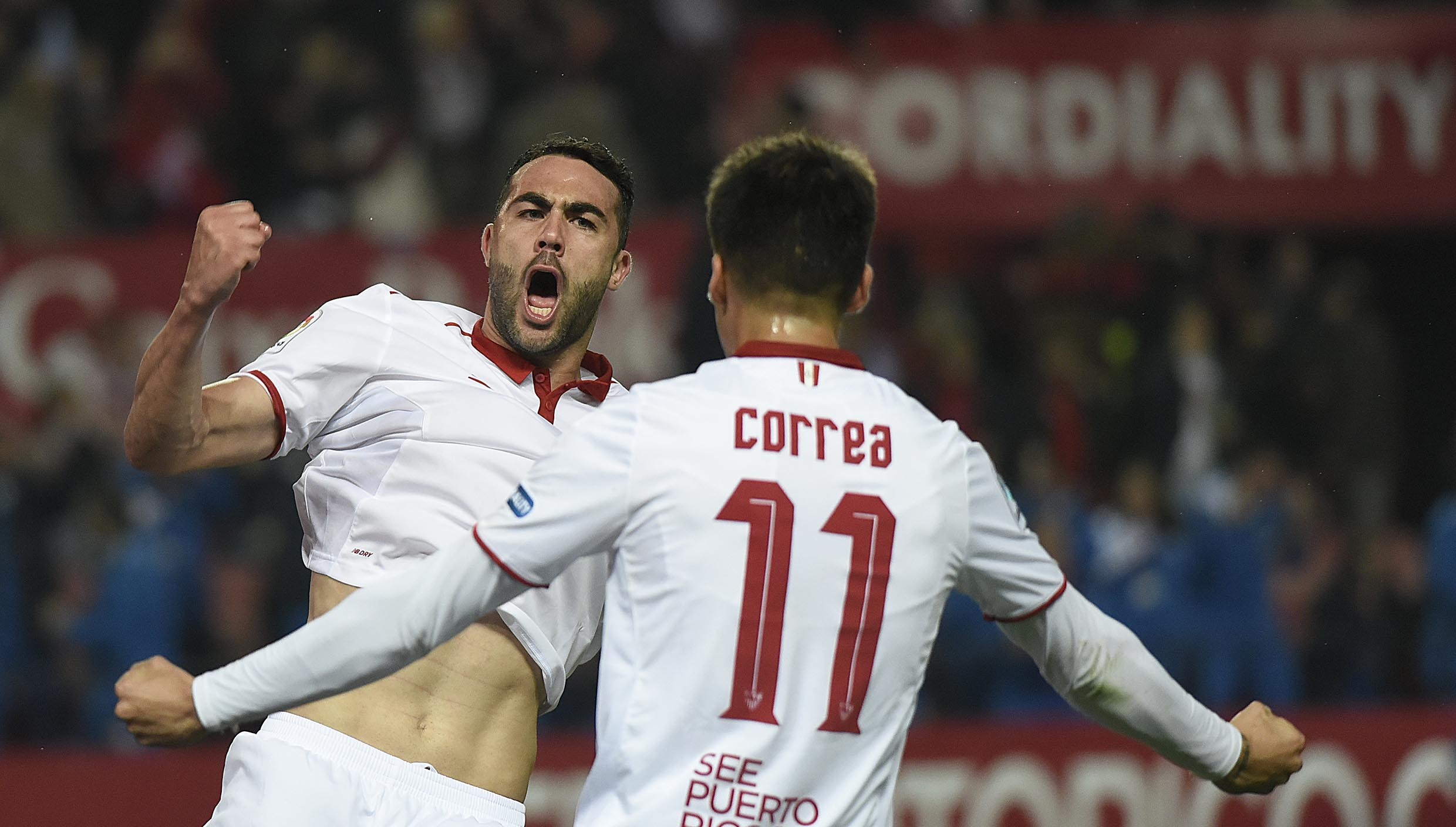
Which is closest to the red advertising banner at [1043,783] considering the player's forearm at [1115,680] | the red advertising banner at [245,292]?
the red advertising banner at [245,292]

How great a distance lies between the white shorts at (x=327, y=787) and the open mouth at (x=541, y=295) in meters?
1.12

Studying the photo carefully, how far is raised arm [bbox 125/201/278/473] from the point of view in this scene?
342 cm

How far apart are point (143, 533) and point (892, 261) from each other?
494 centimetres

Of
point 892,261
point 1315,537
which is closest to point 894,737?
point 1315,537

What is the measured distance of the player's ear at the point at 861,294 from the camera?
3.15 meters

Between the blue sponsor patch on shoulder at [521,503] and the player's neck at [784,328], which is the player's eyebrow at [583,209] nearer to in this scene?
the player's neck at [784,328]

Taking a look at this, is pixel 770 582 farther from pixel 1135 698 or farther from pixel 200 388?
pixel 200 388

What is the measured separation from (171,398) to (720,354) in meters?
5.01

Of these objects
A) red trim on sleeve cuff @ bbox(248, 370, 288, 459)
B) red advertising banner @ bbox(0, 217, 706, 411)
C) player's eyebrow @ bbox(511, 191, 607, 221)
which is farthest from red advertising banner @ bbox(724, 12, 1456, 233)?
red trim on sleeve cuff @ bbox(248, 370, 288, 459)

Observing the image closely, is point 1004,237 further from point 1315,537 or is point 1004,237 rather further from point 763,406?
point 763,406

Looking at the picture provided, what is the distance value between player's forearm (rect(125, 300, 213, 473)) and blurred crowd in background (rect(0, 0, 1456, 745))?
4533mm

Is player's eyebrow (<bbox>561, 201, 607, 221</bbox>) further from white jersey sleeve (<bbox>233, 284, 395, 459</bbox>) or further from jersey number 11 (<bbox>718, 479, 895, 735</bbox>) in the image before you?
jersey number 11 (<bbox>718, 479, 895, 735</bbox>)

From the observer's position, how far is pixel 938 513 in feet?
10.0

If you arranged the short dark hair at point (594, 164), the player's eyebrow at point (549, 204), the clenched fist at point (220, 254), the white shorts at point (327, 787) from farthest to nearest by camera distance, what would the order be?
the short dark hair at point (594, 164) → the player's eyebrow at point (549, 204) → the white shorts at point (327, 787) → the clenched fist at point (220, 254)
